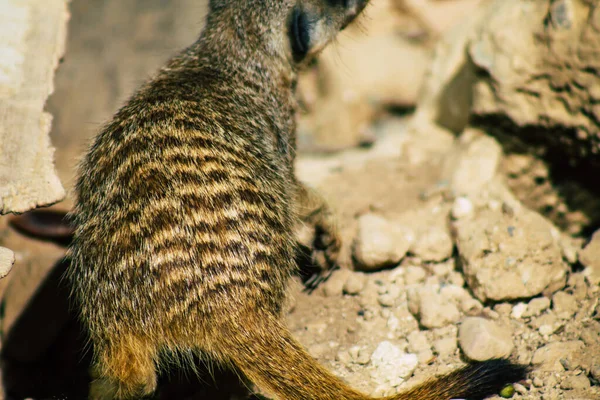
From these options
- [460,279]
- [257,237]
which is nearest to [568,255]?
[460,279]

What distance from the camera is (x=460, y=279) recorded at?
2.52 m

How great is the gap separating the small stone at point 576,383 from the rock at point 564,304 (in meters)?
0.31

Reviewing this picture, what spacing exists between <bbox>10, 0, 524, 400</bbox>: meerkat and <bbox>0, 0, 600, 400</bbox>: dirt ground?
0.70 feet

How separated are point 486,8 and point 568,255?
1693 mm

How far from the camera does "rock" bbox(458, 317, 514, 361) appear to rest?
212 cm

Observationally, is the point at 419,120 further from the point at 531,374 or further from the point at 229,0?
the point at 531,374

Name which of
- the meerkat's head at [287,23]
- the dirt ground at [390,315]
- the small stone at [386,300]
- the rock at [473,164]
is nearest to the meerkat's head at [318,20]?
the meerkat's head at [287,23]

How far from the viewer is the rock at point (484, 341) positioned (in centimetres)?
212

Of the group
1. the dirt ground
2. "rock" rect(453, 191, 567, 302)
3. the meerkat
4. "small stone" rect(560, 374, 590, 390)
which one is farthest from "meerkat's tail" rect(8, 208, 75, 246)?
"small stone" rect(560, 374, 590, 390)

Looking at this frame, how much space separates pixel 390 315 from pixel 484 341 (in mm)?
436

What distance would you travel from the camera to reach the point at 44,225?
10.9ft

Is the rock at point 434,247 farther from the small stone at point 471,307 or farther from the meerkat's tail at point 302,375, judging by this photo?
the meerkat's tail at point 302,375

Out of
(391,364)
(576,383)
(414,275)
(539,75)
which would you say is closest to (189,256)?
(391,364)

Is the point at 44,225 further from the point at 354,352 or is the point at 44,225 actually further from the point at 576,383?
the point at 576,383
